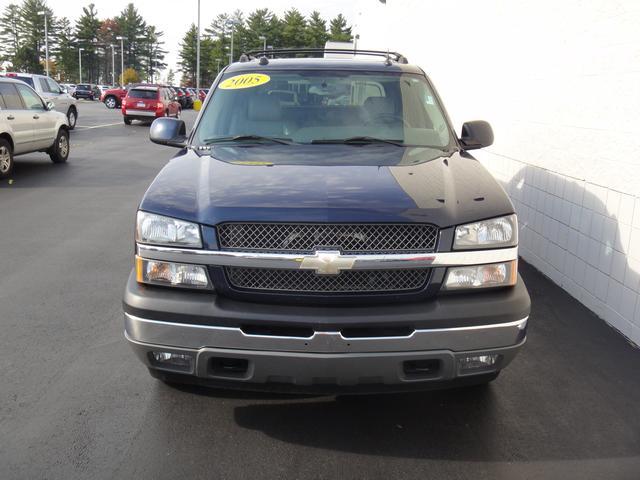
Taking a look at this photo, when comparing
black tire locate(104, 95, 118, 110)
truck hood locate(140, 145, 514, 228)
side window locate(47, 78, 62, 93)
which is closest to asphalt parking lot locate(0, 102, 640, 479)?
truck hood locate(140, 145, 514, 228)

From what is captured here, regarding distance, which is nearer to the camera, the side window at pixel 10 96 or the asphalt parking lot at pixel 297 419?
the asphalt parking lot at pixel 297 419

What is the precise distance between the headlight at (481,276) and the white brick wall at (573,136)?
2.04 meters

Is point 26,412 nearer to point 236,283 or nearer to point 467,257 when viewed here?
point 236,283

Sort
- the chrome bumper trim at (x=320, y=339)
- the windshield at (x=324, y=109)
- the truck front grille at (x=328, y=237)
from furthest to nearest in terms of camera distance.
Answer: the windshield at (x=324, y=109) → the truck front grille at (x=328, y=237) → the chrome bumper trim at (x=320, y=339)

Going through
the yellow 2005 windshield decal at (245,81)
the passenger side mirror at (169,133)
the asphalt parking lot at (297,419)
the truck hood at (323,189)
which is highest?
the yellow 2005 windshield decal at (245,81)

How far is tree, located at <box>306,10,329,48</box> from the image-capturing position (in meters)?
94.8

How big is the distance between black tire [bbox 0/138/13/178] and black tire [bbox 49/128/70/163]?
220 cm

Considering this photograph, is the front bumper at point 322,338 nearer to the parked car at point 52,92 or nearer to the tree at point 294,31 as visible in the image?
the parked car at point 52,92

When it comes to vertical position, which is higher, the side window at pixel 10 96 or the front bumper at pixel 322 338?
the side window at pixel 10 96

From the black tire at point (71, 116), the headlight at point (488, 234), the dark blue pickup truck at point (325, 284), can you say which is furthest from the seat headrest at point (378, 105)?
the black tire at point (71, 116)

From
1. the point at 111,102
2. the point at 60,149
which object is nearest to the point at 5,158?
the point at 60,149

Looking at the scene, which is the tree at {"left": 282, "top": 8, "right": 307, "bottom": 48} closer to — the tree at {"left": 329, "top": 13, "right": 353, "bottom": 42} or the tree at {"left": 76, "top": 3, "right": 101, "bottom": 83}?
the tree at {"left": 329, "top": 13, "right": 353, "bottom": 42}

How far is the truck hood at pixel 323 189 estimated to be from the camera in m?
3.02

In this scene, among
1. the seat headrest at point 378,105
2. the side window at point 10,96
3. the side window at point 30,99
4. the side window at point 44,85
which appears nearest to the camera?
the seat headrest at point 378,105
